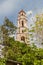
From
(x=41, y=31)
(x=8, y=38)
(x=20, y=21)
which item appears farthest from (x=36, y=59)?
(x=20, y=21)

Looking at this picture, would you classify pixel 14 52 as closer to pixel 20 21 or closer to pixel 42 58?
pixel 42 58

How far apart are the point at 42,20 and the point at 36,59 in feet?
12.5

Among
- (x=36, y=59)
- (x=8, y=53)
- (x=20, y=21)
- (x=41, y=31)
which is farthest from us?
(x=20, y=21)

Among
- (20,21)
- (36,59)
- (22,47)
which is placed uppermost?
(20,21)

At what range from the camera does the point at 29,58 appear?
2366 centimetres

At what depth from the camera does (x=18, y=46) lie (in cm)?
2902

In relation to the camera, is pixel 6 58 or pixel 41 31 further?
pixel 6 58

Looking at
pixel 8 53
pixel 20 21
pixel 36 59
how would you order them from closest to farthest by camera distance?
pixel 36 59 < pixel 8 53 < pixel 20 21

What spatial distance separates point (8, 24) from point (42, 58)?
19.1 ft

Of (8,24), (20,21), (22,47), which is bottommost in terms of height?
(22,47)

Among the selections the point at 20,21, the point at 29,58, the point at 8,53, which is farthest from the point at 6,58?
the point at 20,21

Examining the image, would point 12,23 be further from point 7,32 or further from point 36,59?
point 36,59

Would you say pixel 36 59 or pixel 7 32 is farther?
pixel 7 32

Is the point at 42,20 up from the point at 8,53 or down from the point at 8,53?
up
